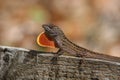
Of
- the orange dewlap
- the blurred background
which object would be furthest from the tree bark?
the blurred background

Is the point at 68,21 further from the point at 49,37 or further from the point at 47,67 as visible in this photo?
the point at 47,67

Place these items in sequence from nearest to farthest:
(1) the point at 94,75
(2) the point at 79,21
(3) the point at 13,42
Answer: (1) the point at 94,75 → (3) the point at 13,42 → (2) the point at 79,21

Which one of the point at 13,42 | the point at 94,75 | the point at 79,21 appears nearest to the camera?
the point at 94,75

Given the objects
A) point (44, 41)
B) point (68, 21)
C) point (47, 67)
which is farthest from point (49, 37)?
point (68, 21)

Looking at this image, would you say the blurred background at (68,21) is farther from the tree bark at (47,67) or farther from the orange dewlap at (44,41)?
the tree bark at (47,67)

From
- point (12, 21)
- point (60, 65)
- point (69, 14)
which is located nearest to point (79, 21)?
point (69, 14)

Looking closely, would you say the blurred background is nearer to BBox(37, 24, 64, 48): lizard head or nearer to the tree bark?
BBox(37, 24, 64, 48): lizard head

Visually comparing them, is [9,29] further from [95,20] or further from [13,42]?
[95,20]
